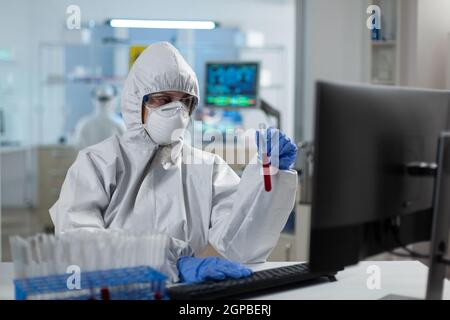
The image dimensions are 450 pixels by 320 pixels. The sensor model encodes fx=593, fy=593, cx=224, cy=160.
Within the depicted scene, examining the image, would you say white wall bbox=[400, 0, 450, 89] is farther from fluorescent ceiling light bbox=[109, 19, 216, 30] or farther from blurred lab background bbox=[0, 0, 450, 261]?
fluorescent ceiling light bbox=[109, 19, 216, 30]

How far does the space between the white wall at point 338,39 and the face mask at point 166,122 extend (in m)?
2.51

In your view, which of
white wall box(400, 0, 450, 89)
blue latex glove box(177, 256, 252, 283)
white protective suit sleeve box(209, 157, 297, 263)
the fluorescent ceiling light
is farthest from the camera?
the fluorescent ceiling light

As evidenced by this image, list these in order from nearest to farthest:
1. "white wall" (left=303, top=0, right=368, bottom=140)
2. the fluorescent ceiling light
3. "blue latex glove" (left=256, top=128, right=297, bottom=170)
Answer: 1. "blue latex glove" (left=256, top=128, right=297, bottom=170)
2. "white wall" (left=303, top=0, right=368, bottom=140)
3. the fluorescent ceiling light

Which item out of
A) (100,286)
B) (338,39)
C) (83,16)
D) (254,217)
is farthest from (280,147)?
(83,16)

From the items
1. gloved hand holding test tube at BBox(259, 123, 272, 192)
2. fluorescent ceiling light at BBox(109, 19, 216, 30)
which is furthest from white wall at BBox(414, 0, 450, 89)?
gloved hand holding test tube at BBox(259, 123, 272, 192)

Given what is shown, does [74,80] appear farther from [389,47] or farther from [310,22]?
[389,47]

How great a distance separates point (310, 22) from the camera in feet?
14.3

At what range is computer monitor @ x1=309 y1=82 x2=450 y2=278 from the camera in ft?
3.23

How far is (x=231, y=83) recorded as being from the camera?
429 cm

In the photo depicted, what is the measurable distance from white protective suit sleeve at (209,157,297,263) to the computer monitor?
428mm

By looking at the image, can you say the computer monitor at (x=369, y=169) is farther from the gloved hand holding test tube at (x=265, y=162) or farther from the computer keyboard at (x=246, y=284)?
the gloved hand holding test tube at (x=265, y=162)

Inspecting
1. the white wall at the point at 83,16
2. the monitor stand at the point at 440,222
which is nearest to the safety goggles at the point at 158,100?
the monitor stand at the point at 440,222

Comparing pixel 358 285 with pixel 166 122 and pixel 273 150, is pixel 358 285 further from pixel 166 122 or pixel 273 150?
pixel 166 122
